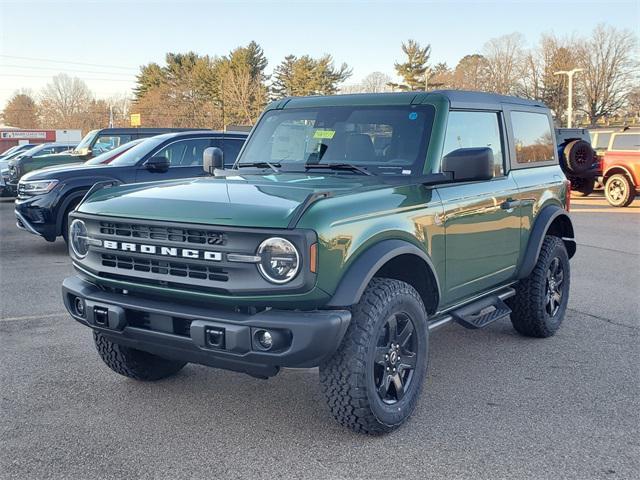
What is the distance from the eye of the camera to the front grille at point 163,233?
3256 millimetres

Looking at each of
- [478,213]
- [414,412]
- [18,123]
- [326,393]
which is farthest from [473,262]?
[18,123]

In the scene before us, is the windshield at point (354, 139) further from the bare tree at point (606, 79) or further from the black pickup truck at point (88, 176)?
the bare tree at point (606, 79)

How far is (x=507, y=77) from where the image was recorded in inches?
2347

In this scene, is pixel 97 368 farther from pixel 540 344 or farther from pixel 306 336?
pixel 540 344

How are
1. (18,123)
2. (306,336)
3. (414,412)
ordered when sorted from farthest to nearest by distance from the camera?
(18,123) < (414,412) < (306,336)

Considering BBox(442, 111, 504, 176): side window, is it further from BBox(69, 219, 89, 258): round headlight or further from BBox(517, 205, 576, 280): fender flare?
BBox(69, 219, 89, 258): round headlight

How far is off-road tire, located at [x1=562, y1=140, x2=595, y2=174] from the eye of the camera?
540 inches

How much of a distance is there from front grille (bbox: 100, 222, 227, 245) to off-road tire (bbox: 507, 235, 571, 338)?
317 cm

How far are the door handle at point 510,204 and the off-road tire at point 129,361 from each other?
2.68 meters

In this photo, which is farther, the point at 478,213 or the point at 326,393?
the point at 478,213

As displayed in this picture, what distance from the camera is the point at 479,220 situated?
453cm

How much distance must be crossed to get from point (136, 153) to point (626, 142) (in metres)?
13.2

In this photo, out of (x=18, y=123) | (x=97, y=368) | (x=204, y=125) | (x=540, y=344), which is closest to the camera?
(x=97, y=368)

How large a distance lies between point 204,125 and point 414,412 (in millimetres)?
67531
